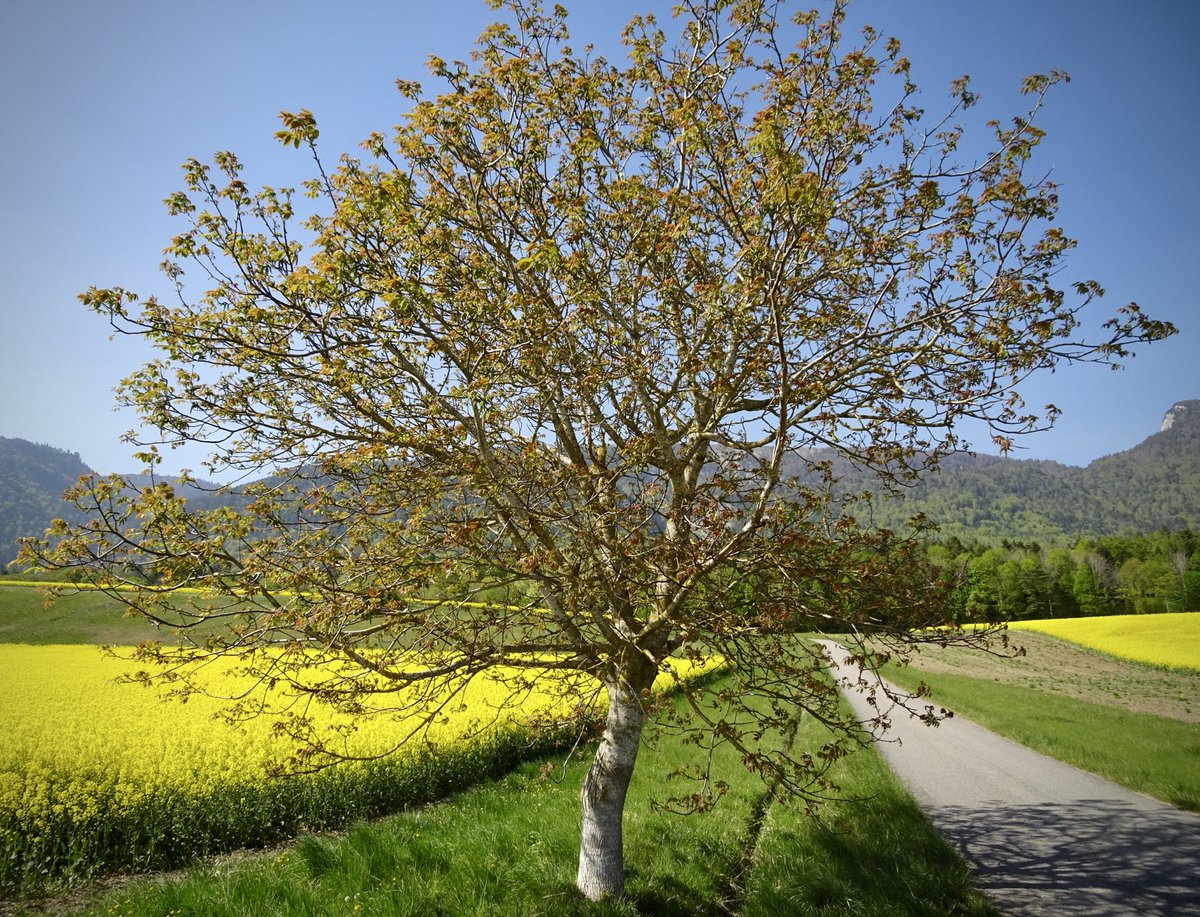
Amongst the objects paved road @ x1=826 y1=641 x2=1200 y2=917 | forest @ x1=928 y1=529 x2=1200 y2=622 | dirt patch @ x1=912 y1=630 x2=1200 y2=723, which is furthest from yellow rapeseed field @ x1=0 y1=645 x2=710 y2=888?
forest @ x1=928 y1=529 x2=1200 y2=622

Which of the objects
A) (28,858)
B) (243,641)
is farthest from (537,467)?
(28,858)

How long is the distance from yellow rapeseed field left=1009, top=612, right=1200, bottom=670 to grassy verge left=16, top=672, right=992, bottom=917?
3716 centimetres

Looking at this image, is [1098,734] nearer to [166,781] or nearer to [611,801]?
[611,801]

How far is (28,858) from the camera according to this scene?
8422 millimetres

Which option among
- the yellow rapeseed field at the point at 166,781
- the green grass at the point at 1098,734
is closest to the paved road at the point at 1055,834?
the green grass at the point at 1098,734

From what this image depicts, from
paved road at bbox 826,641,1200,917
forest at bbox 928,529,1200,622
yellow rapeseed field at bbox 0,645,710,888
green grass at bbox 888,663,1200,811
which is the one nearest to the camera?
paved road at bbox 826,641,1200,917

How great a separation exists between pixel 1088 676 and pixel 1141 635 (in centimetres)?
1913

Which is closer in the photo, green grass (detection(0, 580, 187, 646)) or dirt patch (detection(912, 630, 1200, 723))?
dirt patch (detection(912, 630, 1200, 723))

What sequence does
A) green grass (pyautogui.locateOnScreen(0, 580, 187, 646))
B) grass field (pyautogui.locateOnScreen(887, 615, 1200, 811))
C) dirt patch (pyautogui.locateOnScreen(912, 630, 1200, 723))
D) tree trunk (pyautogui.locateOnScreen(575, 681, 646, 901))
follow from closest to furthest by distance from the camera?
tree trunk (pyautogui.locateOnScreen(575, 681, 646, 901)) → grass field (pyautogui.locateOnScreen(887, 615, 1200, 811)) → dirt patch (pyautogui.locateOnScreen(912, 630, 1200, 723)) → green grass (pyautogui.locateOnScreen(0, 580, 187, 646))

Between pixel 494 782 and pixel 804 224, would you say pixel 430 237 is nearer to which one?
pixel 804 224

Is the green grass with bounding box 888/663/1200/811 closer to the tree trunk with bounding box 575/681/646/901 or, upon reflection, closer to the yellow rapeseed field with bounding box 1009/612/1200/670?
the tree trunk with bounding box 575/681/646/901

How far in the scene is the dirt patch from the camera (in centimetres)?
2238

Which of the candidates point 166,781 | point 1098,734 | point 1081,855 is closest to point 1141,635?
point 1098,734

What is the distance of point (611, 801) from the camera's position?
6.21 meters
